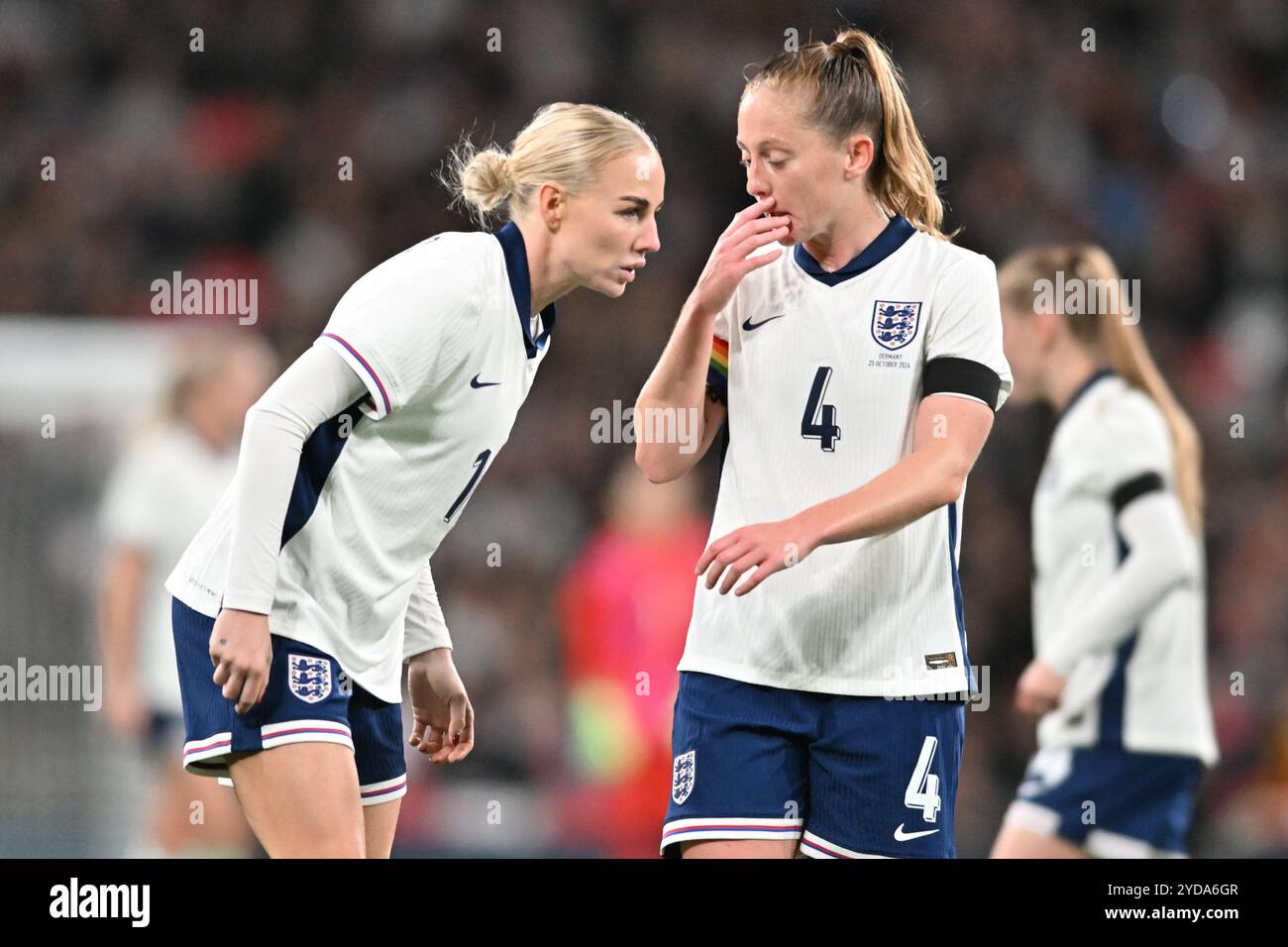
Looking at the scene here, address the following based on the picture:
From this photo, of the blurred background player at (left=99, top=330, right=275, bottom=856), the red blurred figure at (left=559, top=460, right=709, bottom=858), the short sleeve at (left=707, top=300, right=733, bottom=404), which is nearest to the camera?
the short sleeve at (left=707, top=300, right=733, bottom=404)

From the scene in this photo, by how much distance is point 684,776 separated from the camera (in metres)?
2.96

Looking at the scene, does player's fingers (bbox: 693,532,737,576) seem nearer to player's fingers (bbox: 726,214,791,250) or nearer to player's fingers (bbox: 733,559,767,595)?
player's fingers (bbox: 733,559,767,595)

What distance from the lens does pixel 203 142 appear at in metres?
9.10

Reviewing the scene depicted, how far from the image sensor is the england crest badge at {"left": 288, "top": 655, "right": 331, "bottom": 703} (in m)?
2.93

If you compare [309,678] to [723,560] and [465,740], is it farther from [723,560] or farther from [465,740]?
[723,560]

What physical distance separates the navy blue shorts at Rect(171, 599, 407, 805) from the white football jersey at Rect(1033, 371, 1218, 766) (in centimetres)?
252

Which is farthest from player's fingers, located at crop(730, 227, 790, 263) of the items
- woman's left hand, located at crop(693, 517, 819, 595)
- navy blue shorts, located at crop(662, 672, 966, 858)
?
navy blue shorts, located at crop(662, 672, 966, 858)

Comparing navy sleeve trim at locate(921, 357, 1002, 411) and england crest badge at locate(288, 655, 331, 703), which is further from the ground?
navy sleeve trim at locate(921, 357, 1002, 411)

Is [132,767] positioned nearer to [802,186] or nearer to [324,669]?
[324,669]

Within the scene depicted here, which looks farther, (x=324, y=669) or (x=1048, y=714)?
(x=1048, y=714)

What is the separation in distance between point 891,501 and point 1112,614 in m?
2.21

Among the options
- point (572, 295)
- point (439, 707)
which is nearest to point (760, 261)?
point (439, 707)
